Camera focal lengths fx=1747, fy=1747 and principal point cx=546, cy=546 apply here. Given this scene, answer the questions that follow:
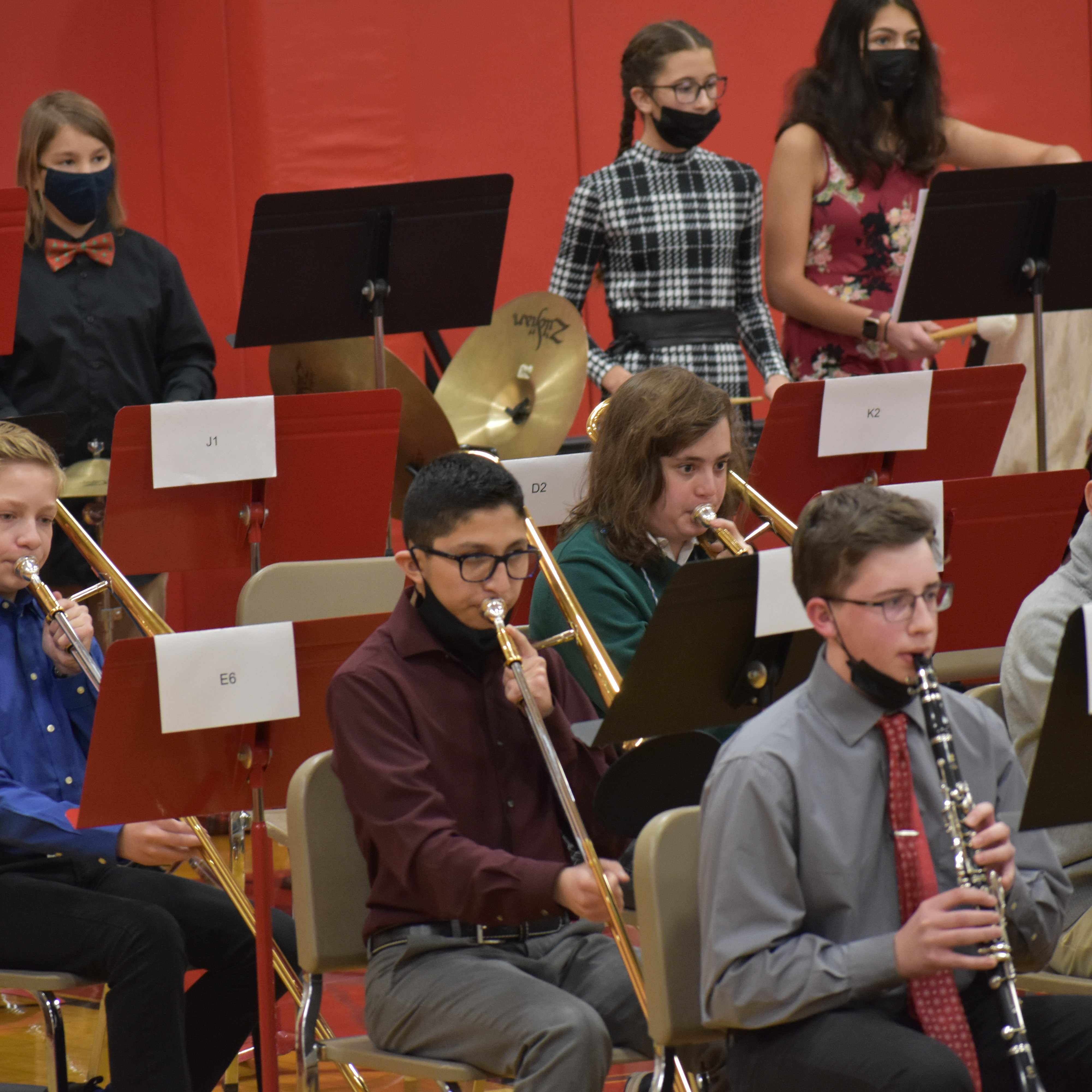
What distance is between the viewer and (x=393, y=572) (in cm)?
336

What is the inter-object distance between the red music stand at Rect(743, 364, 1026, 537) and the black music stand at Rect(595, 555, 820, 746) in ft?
3.67

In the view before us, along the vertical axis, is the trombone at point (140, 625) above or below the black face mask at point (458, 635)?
below

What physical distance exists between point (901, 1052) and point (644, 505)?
1263 mm

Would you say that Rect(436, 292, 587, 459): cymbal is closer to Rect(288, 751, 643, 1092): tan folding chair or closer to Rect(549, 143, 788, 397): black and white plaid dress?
Rect(549, 143, 788, 397): black and white plaid dress

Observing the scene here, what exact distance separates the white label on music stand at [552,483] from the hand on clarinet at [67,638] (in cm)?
94

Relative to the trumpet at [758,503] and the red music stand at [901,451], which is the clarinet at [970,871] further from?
the red music stand at [901,451]

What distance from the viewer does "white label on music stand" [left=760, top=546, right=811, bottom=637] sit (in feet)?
7.73

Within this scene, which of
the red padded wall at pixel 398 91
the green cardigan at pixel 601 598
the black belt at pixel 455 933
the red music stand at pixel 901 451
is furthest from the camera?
the red padded wall at pixel 398 91

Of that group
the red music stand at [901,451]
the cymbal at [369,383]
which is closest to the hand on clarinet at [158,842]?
the red music stand at [901,451]

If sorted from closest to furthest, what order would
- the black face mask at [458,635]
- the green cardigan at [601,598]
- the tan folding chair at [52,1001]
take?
the black face mask at [458,635] → the tan folding chair at [52,1001] → the green cardigan at [601,598]

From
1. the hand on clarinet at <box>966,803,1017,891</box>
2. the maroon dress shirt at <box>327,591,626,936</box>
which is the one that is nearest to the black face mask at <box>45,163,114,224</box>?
the maroon dress shirt at <box>327,591,626,936</box>

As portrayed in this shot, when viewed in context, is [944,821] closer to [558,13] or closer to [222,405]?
[222,405]

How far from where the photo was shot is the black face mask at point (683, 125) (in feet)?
14.1

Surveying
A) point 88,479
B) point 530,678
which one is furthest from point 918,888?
point 88,479
